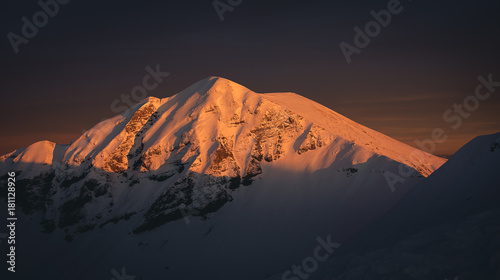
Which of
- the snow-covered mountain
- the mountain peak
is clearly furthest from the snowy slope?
the mountain peak

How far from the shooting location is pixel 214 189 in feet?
541

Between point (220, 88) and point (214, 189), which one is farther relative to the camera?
point (220, 88)

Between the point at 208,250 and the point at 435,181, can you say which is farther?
the point at 208,250

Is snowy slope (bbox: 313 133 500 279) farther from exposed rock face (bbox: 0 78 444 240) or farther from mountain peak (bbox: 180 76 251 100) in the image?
mountain peak (bbox: 180 76 251 100)

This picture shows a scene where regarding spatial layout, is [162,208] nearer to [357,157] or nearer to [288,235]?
[288,235]

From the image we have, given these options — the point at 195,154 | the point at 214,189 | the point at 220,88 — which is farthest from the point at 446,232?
the point at 220,88

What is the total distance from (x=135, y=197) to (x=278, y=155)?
206 feet

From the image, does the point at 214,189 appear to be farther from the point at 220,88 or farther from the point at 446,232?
the point at 446,232

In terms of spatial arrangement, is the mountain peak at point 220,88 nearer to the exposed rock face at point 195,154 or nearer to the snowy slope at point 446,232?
the exposed rock face at point 195,154

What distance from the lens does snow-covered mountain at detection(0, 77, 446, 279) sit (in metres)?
142

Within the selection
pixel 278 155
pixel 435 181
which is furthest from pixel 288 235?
pixel 435 181

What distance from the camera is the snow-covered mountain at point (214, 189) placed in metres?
142

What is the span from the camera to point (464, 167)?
64.0 metres

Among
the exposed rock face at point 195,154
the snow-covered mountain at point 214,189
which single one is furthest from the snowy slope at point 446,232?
the exposed rock face at point 195,154
